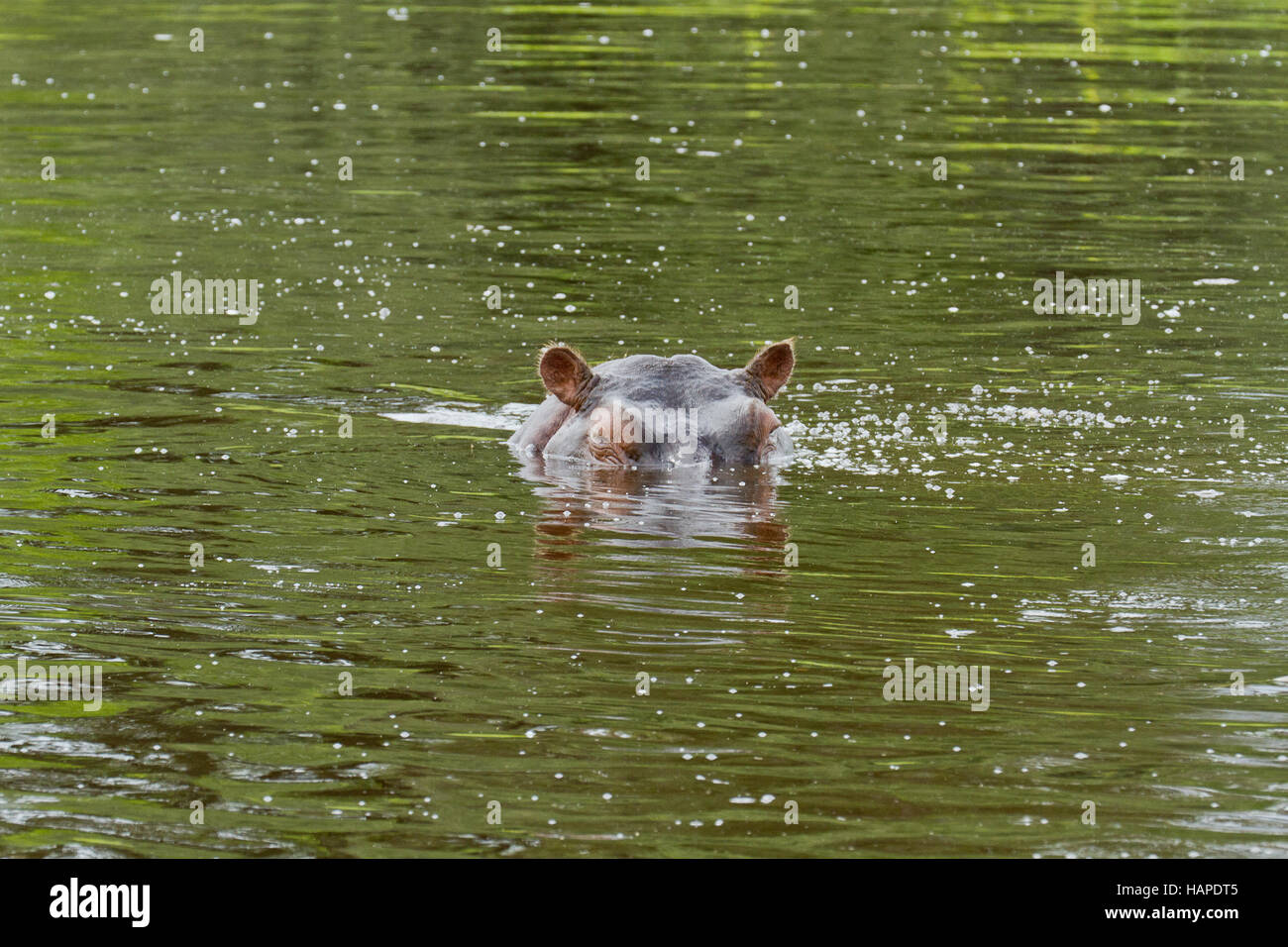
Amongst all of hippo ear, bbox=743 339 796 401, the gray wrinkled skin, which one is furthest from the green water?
hippo ear, bbox=743 339 796 401

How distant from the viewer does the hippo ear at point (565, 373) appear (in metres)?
11.6

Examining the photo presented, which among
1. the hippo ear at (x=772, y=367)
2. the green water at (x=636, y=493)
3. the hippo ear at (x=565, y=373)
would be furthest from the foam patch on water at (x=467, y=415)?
the hippo ear at (x=772, y=367)

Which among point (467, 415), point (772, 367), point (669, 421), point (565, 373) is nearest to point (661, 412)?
point (669, 421)

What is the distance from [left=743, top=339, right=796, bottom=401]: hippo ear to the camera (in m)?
11.8

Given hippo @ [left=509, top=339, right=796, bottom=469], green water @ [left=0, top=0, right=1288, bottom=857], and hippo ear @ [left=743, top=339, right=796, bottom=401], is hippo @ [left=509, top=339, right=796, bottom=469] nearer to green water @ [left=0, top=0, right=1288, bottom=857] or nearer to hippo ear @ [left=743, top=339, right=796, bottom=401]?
hippo ear @ [left=743, top=339, right=796, bottom=401]

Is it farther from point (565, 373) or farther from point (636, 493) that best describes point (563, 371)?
point (636, 493)

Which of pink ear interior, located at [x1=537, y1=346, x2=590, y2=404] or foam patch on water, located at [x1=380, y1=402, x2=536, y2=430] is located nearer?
pink ear interior, located at [x1=537, y1=346, x2=590, y2=404]

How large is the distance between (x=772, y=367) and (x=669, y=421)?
29.7 inches

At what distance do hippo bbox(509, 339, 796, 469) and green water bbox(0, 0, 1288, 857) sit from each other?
29cm

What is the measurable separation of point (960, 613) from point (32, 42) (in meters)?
26.3

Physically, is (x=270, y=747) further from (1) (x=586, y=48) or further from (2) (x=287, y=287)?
(1) (x=586, y=48)

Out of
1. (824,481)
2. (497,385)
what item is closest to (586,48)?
(497,385)

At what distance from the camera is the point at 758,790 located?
6797 millimetres

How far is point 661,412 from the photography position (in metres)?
11.6
